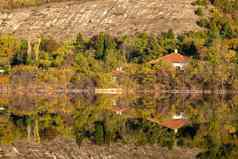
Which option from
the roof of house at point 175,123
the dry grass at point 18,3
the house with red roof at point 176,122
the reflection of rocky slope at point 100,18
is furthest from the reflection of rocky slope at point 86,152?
the dry grass at point 18,3

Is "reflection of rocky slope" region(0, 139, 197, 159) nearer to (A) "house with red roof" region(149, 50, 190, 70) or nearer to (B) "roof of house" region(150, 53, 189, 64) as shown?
(A) "house with red roof" region(149, 50, 190, 70)

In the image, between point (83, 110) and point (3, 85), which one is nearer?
point (83, 110)

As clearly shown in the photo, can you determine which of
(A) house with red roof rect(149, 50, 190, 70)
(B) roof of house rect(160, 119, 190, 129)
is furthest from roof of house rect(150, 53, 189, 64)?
(B) roof of house rect(160, 119, 190, 129)

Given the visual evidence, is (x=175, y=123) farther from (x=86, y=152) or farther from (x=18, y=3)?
(x=18, y=3)

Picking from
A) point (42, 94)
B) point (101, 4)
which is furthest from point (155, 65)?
point (101, 4)

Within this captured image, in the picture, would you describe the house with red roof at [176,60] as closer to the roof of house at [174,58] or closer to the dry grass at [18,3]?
the roof of house at [174,58]

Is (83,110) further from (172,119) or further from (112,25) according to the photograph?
(112,25)

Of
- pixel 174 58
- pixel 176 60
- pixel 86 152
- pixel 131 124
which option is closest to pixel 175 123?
pixel 131 124
